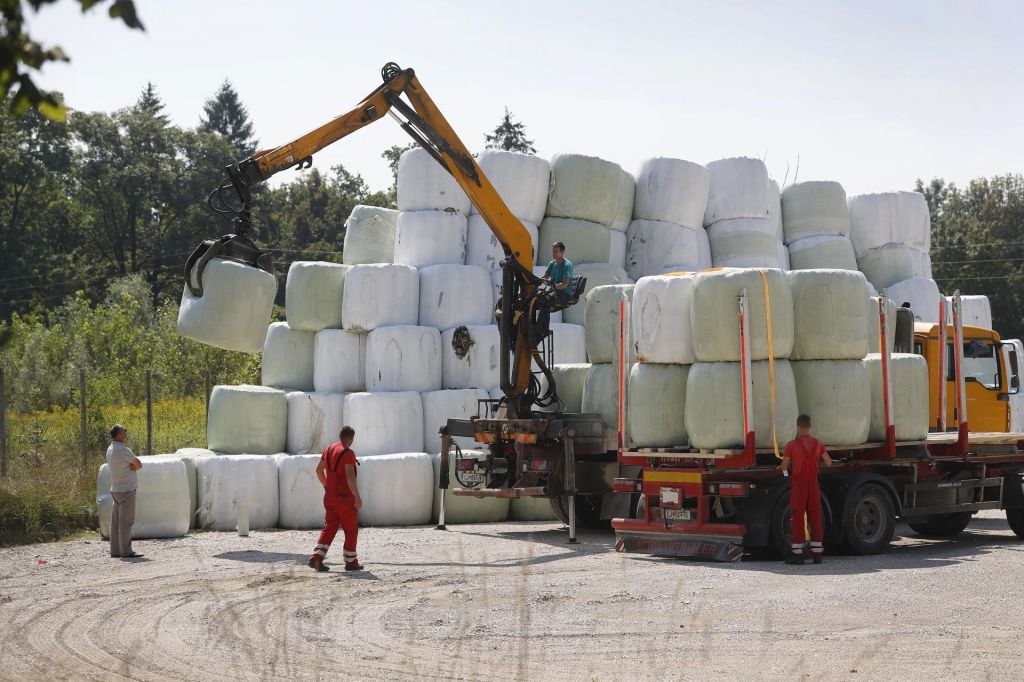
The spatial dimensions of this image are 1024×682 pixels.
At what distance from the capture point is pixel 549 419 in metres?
14.5

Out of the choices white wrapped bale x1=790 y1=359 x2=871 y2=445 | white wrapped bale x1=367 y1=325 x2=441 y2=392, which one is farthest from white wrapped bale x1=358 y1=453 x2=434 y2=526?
white wrapped bale x1=790 y1=359 x2=871 y2=445

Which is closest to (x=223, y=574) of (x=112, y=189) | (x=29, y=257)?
(x=29, y=257)

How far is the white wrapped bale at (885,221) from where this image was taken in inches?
839

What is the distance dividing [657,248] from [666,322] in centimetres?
704

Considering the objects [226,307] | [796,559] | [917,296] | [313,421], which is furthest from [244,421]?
[917,296]

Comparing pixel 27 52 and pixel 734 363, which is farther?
pixel 734 363

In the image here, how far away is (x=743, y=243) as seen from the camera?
20031mm

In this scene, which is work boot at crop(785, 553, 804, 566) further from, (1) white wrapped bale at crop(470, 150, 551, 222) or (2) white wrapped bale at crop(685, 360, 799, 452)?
(1) white wrapped bale at crop(470, 150, 551, 222)

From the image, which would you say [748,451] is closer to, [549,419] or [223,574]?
[549,419]

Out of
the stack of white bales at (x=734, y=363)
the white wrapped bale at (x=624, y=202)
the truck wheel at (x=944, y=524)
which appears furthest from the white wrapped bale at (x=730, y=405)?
the white wrapped bale at (x=624, y=202)

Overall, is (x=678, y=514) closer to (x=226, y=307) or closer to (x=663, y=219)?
(x=226, y=307)

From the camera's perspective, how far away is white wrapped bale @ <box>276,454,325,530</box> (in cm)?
1611

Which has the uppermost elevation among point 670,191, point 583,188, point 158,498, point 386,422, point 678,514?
point 670,191

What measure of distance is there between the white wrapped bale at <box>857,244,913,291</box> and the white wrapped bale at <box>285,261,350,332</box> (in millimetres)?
8930
